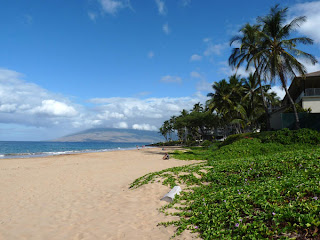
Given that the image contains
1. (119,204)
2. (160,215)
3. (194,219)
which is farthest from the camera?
(119,204)

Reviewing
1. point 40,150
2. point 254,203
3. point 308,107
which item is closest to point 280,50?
point 308,107

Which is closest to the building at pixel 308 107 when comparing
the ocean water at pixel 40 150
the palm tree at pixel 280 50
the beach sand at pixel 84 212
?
the palm tree at pixel 280 50

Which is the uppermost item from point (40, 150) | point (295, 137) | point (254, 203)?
point (295, 137)

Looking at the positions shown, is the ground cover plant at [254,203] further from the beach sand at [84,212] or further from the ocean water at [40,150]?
the ocean water at [40,150]

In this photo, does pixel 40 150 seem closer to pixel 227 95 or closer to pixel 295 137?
pixel 227 95

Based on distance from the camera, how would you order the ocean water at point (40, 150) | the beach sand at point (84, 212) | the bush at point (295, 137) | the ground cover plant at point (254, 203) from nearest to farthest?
the ground cover plant at point (254, 203)
the beach sand at point (84, 212)
the bush at point (295, 137)
the ocean water at point (40, 150)

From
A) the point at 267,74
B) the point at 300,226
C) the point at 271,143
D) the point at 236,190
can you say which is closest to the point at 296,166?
the point at 236,190

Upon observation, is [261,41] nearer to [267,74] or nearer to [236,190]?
[267,74]

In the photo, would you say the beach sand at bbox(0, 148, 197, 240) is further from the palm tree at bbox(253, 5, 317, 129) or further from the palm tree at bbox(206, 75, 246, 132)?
the palm tree at bbox(206, 75, 246, 132)

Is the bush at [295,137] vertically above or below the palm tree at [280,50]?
below

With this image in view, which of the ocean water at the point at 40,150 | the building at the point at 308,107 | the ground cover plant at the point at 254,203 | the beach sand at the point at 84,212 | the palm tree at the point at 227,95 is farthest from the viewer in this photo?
the ocean water at the point at 40,150

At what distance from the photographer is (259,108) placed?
4316 cm

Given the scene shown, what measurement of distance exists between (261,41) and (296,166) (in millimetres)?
20223

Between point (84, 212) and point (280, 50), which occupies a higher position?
point (280, 50)
